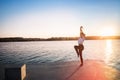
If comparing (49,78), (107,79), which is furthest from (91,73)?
(49,78)

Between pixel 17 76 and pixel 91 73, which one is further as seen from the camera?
pixel 91 73

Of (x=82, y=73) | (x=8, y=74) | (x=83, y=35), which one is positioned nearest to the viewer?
(x=8, y=74)

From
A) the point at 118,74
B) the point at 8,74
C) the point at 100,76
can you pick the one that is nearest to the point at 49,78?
the point at 8,74

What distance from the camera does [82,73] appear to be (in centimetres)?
1138

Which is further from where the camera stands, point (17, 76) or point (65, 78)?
point (65, 78)

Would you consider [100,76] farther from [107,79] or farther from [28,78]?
[28,78]

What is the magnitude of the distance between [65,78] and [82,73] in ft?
4.96

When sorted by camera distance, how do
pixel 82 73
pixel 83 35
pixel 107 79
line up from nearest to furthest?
pixel 107 79 < pixel 82 73 < pixel 83 35

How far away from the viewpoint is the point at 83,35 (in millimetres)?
13969

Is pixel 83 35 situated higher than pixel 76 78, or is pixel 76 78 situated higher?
pixel 83 35

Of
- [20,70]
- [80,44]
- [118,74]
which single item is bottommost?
[118,74]

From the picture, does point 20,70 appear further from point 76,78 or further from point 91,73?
point 91,73

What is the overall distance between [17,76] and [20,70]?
30 cm

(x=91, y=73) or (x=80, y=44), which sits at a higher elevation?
(x=80, y=44)
